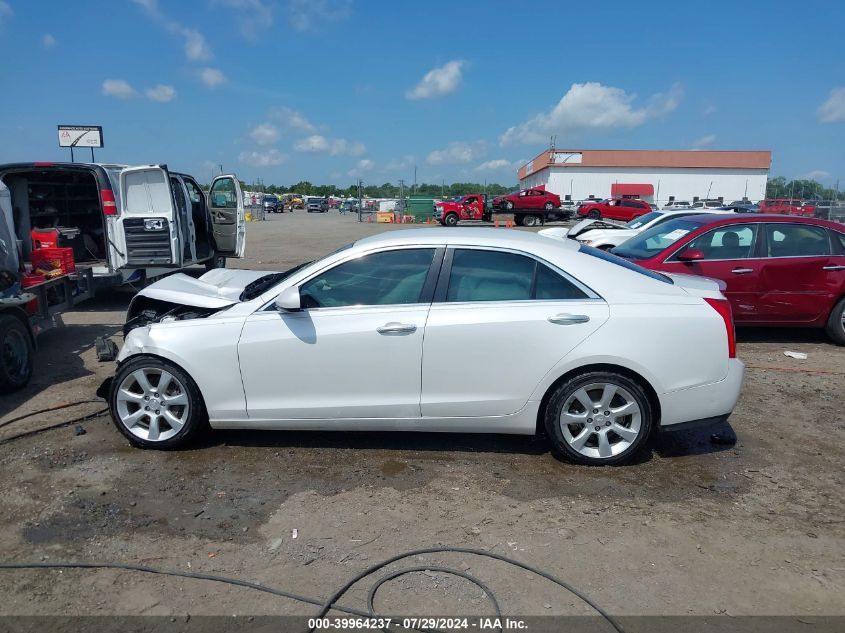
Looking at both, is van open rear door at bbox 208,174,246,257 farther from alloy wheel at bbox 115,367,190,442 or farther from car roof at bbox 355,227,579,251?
car roof at bbox 355,227,579,251

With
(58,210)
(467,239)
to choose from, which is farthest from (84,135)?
(467,239)

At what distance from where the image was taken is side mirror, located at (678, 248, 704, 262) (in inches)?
284

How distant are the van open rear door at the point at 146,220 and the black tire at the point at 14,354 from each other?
3650mm

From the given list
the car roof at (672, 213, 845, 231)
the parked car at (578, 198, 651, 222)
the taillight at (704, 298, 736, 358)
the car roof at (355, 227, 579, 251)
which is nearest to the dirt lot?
the taillight at (704, 298, 736, 358)

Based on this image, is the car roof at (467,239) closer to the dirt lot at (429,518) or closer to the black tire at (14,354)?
the dirt lot at (429,518)

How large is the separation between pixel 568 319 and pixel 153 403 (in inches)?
116

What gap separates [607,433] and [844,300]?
5167 millimetres

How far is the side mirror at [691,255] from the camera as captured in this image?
7223 millimetres

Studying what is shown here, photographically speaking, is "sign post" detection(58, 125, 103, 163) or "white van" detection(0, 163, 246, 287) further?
"sign post" detection(58, 125, 103, 163)

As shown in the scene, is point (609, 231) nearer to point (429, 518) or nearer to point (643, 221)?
point (643, 221)

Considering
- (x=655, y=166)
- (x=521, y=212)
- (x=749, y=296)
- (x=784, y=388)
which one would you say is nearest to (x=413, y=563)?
(x=784, y=388)

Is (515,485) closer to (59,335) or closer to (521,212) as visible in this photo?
(59,335)

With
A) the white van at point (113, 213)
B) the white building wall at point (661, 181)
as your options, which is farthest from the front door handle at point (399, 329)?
the white building wall at point (661, 181)

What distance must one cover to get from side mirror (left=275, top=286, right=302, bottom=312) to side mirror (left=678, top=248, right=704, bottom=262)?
515 centimetres
